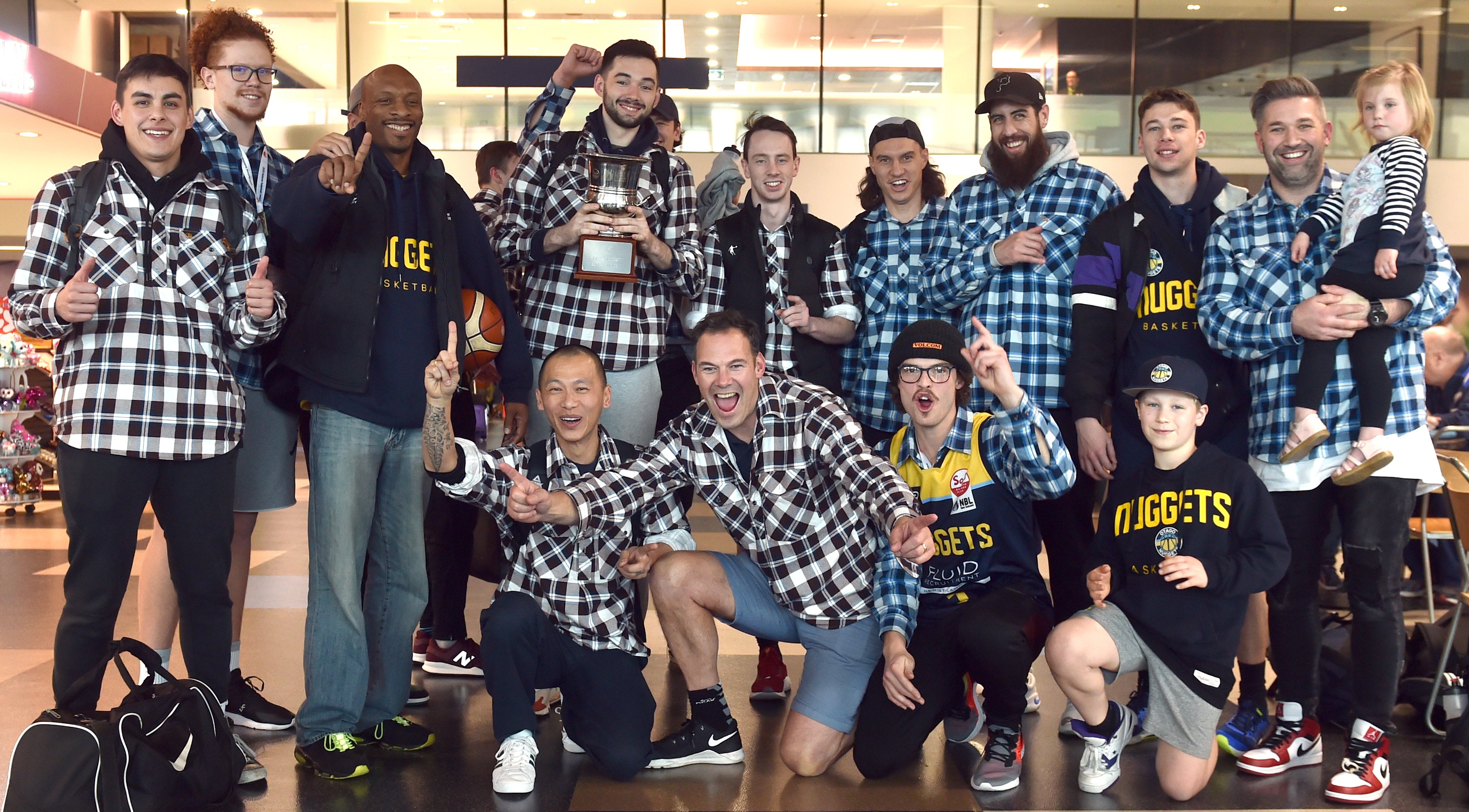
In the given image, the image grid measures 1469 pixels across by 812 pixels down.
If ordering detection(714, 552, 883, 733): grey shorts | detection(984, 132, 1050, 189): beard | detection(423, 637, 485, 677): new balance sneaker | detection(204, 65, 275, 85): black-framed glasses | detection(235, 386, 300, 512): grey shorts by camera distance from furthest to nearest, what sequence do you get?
detection(423, 637, 485, 677): new balance sneaker, detection(984, 132, 1050, 189): beard, detection(235, 386, 300, 512): grey shorts, detection(204, 65, 275, 85): black-framed glasses, detection(714, 552, 883, 733): grey shorts

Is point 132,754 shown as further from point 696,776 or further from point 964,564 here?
point 964,564

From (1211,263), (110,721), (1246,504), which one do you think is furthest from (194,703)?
(1211,263)

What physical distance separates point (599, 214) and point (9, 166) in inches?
546

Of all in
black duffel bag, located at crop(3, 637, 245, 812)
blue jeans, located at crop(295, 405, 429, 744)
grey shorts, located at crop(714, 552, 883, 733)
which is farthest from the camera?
grey shorts, located at crop(714, 552, 883, 733)

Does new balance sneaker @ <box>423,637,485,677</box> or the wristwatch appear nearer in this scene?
the wristwatch

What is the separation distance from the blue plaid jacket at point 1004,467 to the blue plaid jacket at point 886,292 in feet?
2.04

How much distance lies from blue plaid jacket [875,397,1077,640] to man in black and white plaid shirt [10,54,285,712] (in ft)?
6.04

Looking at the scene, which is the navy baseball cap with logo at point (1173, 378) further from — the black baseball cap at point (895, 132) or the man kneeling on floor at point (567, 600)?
the man kneeling on floor at point (567, 600)

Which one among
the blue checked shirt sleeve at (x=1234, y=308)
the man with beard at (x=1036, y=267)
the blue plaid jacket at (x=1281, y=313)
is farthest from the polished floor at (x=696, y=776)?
the blue checked shirt sleeve at (x=1234, y=308)

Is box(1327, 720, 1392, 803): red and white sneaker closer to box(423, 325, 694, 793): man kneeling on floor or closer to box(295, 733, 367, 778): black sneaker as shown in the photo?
box(423, 325, 694, 793): man kneeling on floor

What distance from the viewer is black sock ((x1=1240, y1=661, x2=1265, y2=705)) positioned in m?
3.38

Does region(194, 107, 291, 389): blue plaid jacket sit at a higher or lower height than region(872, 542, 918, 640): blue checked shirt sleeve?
higher

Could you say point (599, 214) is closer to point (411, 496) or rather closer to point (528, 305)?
point (528, 305)

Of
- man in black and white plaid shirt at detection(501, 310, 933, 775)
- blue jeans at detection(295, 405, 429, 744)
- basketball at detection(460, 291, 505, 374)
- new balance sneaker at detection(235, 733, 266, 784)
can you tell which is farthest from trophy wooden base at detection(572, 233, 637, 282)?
new balance sneaker at detection(235, 733, 266, 784)
